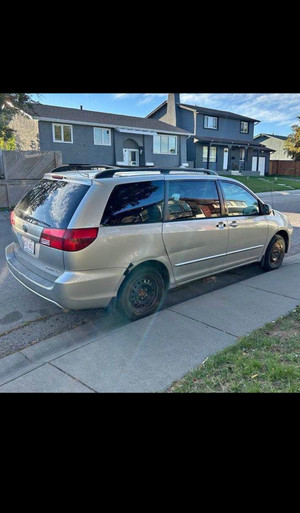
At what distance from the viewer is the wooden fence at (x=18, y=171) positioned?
39.7 ft

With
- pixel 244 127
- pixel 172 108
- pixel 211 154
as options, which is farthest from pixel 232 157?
pixel 172 108

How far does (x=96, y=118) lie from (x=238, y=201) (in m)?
21.1

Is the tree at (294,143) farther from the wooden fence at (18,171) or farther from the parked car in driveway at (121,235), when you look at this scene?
the parked car in driveway at (121,235)

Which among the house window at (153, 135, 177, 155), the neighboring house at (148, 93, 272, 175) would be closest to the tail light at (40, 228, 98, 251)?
the house window at (153, 135, 177, 155)

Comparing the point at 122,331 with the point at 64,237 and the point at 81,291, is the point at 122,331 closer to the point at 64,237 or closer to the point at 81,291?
the point at 81,291

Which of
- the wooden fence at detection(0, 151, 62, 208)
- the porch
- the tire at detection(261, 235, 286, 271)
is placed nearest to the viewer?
the tire at detection(261, 235, 286, 271)

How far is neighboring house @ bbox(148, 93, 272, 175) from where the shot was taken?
30344 mm

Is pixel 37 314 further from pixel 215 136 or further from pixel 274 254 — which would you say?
pixel 215 136

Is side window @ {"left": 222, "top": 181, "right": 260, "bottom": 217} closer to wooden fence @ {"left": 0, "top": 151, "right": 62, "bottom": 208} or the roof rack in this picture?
the roof rack

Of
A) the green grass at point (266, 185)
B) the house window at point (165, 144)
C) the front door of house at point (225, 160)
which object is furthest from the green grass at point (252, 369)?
the front door of house at point (225, 160)

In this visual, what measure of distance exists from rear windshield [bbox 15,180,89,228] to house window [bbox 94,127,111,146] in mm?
20596
